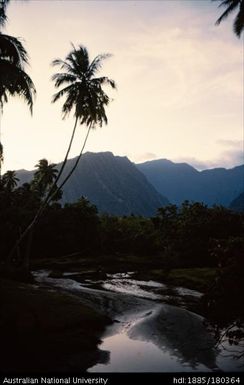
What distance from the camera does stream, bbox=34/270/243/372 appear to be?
1583cm

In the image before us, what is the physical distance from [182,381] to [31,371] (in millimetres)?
5177

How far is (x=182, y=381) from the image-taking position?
12805 millimetres

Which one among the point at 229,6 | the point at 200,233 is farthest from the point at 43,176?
the point at 229,6

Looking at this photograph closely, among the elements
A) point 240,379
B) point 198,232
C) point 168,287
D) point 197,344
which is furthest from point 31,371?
point 198,232

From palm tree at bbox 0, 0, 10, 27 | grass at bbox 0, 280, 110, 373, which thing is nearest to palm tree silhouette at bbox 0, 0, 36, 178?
palm tree at bbox 0, 0, 10, 27

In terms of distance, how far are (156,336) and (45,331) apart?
5531mm

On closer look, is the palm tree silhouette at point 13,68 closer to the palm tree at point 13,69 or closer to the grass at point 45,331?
the palm tree at point 13,69

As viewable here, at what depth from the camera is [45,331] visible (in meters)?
19.2

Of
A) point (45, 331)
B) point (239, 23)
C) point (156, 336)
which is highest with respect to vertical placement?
point (239, 23)

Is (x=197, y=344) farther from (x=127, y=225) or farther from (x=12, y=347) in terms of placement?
(x=127, y=225)

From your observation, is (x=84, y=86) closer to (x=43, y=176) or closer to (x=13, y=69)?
(x=13, y=69)

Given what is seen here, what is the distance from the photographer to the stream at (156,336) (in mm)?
15828

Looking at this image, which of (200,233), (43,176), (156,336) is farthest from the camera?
(43,176)

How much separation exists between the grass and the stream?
834mm
